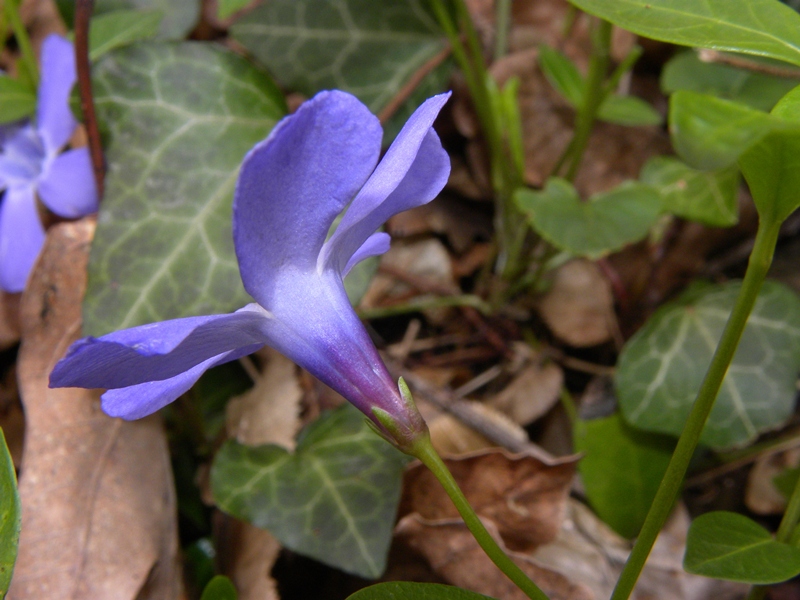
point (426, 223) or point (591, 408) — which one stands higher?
point (426, 223)

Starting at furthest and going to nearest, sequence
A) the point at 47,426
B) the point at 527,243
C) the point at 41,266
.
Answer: the point at 527,243 → the point at 41,266 → the point at 47,426

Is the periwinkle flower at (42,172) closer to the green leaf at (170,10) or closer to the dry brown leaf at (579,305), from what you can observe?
the green leaf at (170,10)

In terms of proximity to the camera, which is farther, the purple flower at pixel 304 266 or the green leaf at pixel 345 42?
the green leaf at pixel 345 42

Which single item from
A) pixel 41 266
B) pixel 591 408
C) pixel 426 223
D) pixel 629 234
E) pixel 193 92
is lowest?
pixel 591 408

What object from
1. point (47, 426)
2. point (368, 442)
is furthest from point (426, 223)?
point (47, 426)

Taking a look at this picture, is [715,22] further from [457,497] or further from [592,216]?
[592,216]

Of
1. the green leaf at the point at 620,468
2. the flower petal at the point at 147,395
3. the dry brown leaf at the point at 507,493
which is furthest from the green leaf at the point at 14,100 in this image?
the green leaf at the point at 620,468

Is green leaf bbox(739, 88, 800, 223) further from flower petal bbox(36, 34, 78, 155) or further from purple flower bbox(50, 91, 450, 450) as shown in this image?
flower petal bbox(36, 34, 78, 155)

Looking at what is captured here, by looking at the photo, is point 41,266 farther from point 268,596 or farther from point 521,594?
point 521,594
